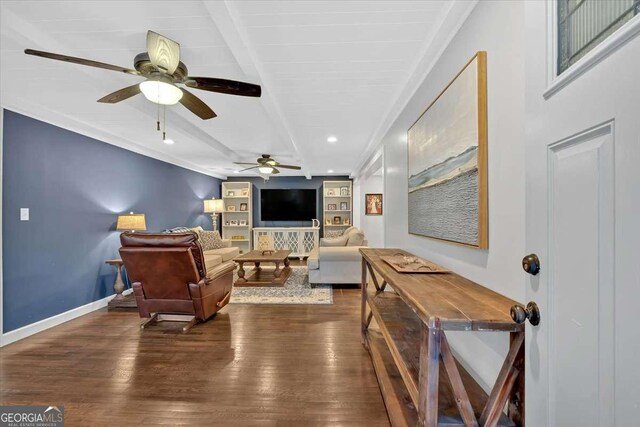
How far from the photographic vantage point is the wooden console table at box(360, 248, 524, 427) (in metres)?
0.86

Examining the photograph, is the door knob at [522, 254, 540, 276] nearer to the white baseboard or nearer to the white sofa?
the white sofa

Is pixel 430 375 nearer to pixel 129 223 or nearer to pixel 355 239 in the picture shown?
pixel 355 239

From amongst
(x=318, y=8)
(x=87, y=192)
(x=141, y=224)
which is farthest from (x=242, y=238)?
(x=318, y=8)

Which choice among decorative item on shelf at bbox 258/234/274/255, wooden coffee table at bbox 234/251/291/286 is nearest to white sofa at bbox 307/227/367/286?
wooden coffee table at bbox 234/251/291/286

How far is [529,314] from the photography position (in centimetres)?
73

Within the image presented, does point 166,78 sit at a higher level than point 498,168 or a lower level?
higher

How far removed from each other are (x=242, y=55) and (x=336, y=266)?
3.17 m

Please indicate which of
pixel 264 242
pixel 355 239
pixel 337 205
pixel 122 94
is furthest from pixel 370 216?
pixel 122 94

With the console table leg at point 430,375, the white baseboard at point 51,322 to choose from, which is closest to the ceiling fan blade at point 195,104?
the console table leg at point 430,375

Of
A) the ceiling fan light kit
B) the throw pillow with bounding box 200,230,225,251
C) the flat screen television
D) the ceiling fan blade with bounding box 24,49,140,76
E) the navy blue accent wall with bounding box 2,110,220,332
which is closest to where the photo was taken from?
the ceiling fan blade with bounding box 24,49,140,76

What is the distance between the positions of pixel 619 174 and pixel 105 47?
269cm

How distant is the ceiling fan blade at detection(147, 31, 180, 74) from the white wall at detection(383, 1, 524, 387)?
176 cm

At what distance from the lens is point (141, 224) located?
3713 millimetres

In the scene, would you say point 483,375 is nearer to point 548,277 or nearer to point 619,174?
point 548,277
